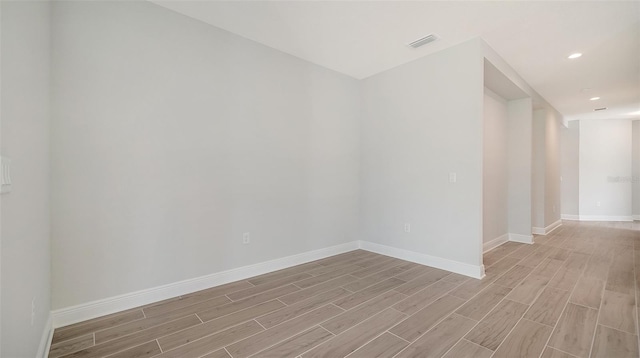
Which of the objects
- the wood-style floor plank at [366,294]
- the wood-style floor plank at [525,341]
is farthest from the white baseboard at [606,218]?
the wood-style floor plank at [366,294]

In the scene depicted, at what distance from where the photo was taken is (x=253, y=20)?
254 cm

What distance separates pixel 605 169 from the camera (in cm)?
677

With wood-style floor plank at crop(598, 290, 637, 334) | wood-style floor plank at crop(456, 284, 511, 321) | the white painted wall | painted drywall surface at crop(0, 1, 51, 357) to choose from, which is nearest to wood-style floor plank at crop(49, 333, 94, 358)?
painted drywall surface at crop(0, 1, 51, 357)

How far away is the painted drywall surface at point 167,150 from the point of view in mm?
1937

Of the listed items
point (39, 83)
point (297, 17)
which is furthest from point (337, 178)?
point (39, 83)

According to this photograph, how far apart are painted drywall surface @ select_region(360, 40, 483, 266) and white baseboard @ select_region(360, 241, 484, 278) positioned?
2.2 inches

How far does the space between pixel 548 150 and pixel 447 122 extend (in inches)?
141

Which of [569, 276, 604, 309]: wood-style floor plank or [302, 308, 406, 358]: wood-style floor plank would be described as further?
[569, 276, 604, 309]: wood-style floor plank

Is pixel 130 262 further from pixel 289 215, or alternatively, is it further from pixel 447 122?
pixel 447 122

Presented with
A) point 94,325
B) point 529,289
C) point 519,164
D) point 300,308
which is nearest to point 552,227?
point 519,164

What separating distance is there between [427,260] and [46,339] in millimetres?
3409

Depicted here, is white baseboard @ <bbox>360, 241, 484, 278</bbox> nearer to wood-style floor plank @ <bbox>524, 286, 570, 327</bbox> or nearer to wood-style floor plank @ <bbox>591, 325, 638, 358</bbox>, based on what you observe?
wood-style floor plank @ <bbox>524, 286, 570, 327</bbox>

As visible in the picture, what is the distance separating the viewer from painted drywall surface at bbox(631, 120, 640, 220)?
6523mm

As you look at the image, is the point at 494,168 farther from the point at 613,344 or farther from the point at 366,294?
the point at 366,294
